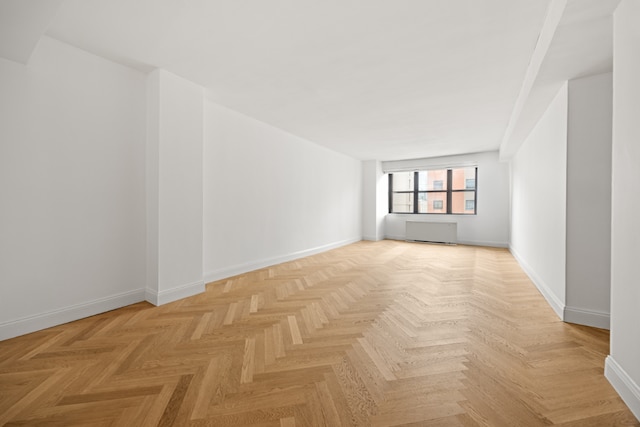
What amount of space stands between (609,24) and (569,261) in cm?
176

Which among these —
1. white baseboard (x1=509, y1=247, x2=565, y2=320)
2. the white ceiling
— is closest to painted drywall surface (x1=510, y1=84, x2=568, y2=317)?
white baseboard (x1=509, y1=247, x2=565, y2=320)

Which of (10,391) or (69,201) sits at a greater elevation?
(69,201)

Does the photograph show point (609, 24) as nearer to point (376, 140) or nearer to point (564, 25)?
point (564, 25)

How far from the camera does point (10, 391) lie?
1.44 m

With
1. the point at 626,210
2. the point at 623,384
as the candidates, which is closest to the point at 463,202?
the point at 626,210

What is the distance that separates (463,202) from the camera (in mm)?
7082

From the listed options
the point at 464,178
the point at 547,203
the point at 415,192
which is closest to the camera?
the point at 547,203

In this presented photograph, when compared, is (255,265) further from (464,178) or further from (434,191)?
(464,178)

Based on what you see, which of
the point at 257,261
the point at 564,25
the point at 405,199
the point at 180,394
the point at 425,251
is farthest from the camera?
the point at 405,199

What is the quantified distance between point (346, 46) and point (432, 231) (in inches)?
227

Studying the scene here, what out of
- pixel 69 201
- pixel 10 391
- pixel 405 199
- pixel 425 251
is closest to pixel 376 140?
pixel 425 251

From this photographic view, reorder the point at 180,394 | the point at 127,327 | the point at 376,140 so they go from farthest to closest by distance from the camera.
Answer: the point at 376,140 → the point at 127,327 → the point at 180,394

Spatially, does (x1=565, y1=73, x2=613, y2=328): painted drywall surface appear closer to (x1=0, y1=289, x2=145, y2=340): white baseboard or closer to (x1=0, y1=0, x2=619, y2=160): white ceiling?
(x1=0, y1=0, x2=619, y2=160): white ceiling

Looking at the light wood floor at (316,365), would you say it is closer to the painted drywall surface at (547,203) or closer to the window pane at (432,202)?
the painted drywall surface at (547,203)
